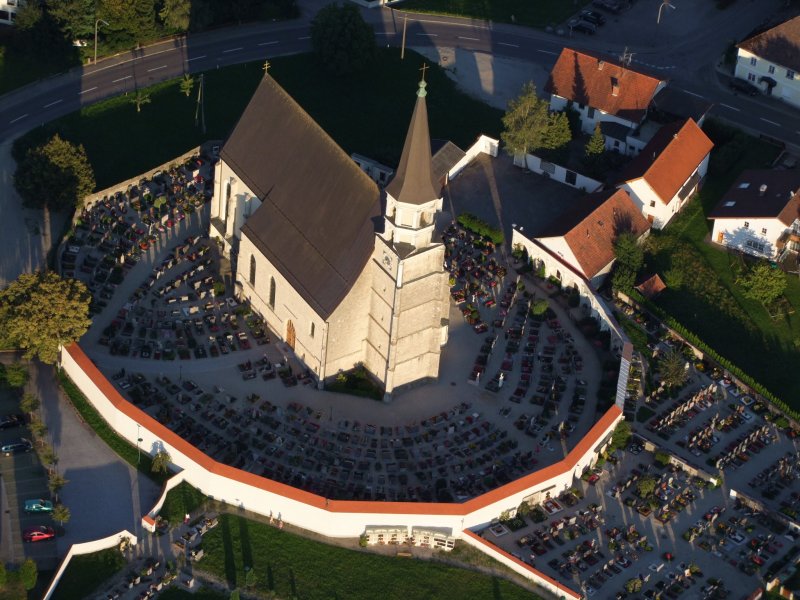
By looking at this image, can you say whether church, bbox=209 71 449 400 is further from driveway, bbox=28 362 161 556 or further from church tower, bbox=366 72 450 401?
driveway, bbox=28 362 161 556

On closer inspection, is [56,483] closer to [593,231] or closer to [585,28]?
[593,231]

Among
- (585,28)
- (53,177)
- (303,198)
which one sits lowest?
(53,177)

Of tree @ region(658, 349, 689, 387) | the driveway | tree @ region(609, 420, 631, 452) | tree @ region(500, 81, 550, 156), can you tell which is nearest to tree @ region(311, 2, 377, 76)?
tree @ region(500, 81, 550, 156)

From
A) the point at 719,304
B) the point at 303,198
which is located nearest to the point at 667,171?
the point at 719,304

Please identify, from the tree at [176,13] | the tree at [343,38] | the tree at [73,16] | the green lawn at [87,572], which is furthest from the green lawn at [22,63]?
the green lawn at [87,572]

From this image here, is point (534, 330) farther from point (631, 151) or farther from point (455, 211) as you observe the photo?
point (631, 151)

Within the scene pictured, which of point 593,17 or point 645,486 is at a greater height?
point 593,17
